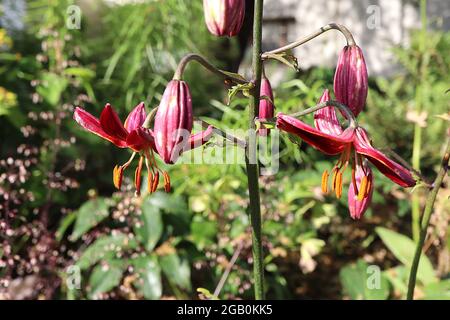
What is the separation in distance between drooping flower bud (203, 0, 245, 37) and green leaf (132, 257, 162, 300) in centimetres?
89

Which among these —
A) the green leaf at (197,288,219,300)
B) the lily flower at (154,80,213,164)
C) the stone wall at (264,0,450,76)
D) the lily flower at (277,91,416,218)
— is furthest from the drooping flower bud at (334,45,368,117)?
the stone wall at (264,0,450,76)

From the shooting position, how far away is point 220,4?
0.73m

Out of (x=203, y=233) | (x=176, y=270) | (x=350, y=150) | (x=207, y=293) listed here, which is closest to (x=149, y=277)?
(x=176, y=270)

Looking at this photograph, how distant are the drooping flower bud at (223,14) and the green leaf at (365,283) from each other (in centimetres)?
93

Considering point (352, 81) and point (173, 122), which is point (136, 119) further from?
point (352, 81)

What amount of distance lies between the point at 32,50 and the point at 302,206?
165 centimetres

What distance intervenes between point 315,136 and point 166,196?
102 cm

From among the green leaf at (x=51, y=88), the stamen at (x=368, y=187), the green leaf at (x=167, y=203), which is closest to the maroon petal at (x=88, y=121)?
the stamen at (x=368, y=187)

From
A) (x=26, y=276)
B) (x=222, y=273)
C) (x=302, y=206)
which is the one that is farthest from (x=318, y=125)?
(x=26, y=276)

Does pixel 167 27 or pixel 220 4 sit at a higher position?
pixel 167 27

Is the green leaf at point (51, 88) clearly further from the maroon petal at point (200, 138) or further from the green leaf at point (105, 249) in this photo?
the maroon petal at point (200, 138)

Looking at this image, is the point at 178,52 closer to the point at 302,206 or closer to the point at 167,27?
the point at 167,27

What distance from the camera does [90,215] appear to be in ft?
5.28

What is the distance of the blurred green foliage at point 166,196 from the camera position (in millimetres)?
1530
